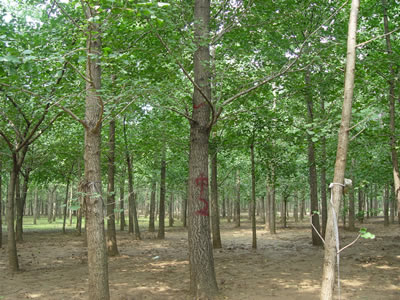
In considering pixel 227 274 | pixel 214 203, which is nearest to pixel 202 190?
pixel 227 274

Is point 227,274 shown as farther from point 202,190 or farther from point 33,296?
point 33,296

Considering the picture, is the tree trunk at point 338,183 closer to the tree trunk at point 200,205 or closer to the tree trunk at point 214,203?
the tree trunk at point 200,205

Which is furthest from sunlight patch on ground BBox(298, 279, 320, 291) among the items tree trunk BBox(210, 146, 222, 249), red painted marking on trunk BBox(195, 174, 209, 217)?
tree trunk BBox(210, 146, 222, 249)

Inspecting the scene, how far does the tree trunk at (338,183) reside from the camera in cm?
337

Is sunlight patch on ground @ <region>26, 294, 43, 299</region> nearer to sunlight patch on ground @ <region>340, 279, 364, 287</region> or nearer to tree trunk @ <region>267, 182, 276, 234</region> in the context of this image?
sunlight patch on ground @ <region>340, 279, 364, 287</region>

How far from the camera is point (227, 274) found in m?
8.90

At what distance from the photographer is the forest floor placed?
711 centimetres

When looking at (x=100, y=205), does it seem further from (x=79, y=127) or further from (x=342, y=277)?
(x=79, y=127)

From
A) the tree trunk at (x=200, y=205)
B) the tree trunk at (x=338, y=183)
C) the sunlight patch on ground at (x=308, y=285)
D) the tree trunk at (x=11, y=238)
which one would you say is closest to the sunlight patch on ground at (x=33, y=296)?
the tree trunk at (x=11, y=238)

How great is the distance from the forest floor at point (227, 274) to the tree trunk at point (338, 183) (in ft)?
12.5

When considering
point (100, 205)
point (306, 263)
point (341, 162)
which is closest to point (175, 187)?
point (306, 263)

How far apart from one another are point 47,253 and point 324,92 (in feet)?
41.2

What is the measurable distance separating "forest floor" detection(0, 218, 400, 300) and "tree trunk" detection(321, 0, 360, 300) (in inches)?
150

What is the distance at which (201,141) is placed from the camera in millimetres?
6992
